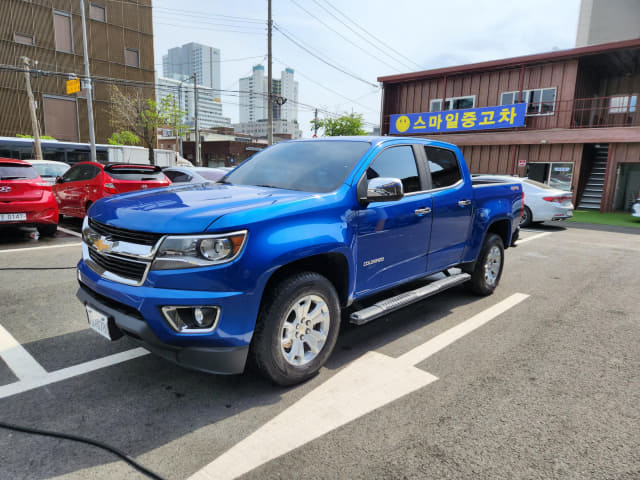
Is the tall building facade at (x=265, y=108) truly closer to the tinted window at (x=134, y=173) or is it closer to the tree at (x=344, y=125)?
the tree at (x=344, y=125)

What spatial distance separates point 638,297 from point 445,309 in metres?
2.81

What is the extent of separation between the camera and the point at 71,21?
3466 centimetres

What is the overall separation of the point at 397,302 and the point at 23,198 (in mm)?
7449

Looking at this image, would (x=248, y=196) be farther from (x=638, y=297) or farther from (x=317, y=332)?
(x=638, y=297)

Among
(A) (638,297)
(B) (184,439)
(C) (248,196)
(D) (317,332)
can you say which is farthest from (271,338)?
(A) (638,297)

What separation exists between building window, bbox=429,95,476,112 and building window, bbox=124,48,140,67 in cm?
2778

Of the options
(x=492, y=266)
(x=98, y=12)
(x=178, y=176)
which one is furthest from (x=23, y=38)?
(x=492, y=266)

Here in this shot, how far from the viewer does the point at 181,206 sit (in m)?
2.82

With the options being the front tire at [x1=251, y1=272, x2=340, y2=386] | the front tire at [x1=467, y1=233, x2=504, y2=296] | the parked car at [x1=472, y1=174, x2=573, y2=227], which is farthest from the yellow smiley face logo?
the front tire at [x1=251, y1=272, x2=340, y2=386]

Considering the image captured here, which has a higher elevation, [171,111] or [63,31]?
[63,31]

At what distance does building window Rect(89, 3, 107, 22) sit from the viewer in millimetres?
35781

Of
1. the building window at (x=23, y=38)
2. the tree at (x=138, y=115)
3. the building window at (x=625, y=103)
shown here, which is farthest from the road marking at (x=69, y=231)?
the building window at (x=23, y=38)

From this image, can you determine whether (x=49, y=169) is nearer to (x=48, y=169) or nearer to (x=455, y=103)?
(x=48, y=169)

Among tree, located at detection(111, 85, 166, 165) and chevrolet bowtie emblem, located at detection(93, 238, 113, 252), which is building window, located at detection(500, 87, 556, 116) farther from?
tree, located at detection(111, 85, 166, 165)
